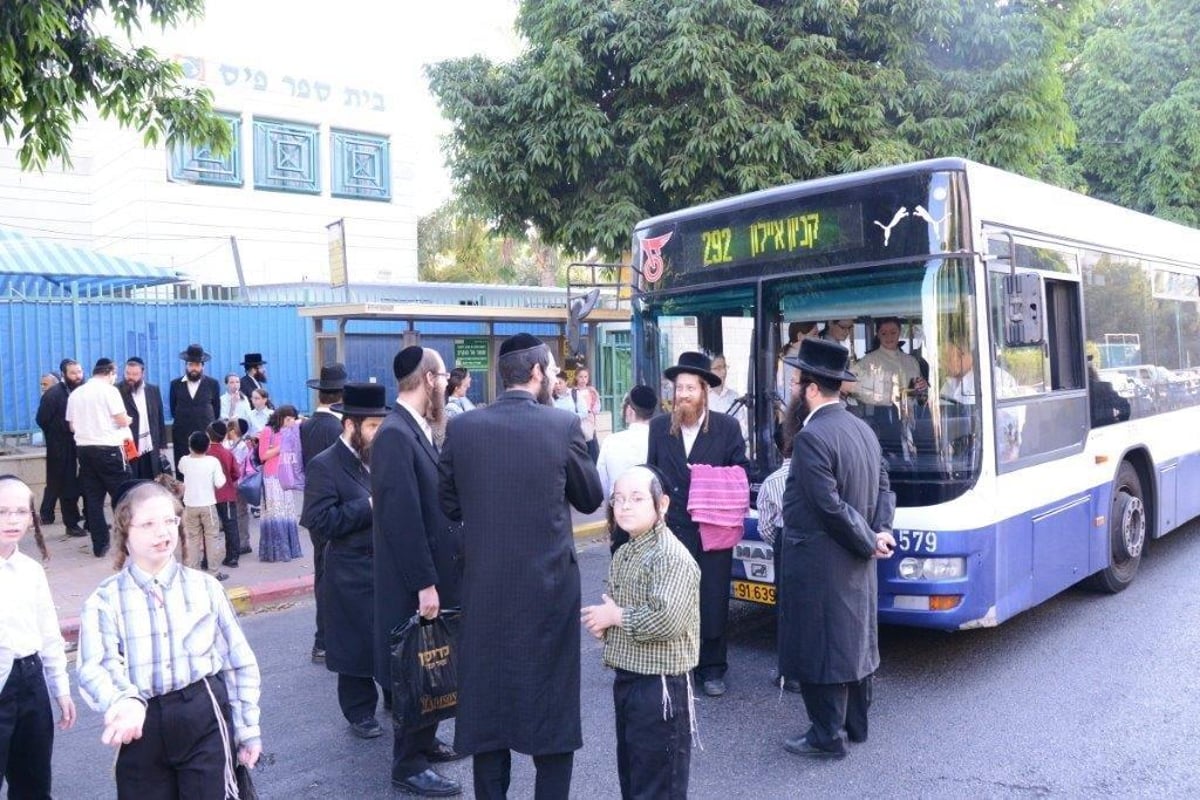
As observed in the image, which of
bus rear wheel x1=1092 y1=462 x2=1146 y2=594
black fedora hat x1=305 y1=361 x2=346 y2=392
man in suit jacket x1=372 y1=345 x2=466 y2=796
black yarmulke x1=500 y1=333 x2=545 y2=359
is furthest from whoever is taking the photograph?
bus rear wheel x1=1092 y1=462 x2=1146 y2=594

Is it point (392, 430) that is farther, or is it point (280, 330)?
point (280, 330)

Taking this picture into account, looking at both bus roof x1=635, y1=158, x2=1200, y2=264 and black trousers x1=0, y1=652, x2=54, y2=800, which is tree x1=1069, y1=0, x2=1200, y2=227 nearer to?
bus roof x1=635, y1=158, x2=1200, y2=264

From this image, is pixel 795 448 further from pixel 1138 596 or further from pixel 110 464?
pixel 110 464

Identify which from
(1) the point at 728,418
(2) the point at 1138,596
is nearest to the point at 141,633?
(1) the point at 728,418

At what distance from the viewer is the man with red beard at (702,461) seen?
214 inches

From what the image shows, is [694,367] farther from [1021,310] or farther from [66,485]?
[66,485]

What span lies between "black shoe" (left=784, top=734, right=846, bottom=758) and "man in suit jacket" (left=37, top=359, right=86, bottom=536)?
28.1ft

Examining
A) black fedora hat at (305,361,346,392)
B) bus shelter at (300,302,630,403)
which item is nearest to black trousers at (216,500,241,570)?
bus shelter at (300,302,630,403)

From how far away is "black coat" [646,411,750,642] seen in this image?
545 centimetres

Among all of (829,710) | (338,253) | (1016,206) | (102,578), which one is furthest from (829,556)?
(338,253)

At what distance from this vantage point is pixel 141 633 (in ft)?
9.70

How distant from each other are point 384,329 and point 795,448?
10716mm

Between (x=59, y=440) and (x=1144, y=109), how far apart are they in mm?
21232

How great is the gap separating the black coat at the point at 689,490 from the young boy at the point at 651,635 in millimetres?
1791
